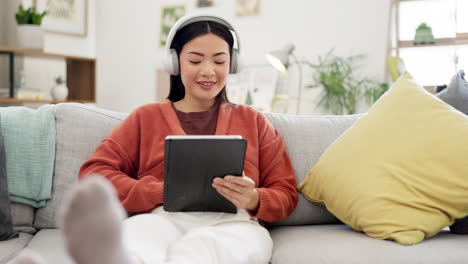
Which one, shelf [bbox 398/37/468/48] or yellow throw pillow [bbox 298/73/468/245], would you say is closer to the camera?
yellow throw pillow [bbox 298/73/468/245]

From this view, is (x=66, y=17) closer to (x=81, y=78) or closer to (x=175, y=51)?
(x=81, y=78)

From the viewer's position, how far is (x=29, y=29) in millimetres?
4367

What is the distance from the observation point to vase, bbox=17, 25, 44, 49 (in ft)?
14.3

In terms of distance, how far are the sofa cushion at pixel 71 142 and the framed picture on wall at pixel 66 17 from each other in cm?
361

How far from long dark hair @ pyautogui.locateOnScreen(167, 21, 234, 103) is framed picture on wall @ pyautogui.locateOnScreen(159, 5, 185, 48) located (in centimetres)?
327

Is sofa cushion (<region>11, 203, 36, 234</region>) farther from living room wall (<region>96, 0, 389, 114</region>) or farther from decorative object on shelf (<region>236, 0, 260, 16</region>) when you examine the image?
decorative object on shelf (<region>236, 0, 260, 16</region>)

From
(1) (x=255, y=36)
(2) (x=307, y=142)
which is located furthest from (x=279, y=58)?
(2) (x=307, y=142)

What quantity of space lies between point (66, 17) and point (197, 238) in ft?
14.9

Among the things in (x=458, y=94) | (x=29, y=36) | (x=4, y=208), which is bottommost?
(x=4, y=208)

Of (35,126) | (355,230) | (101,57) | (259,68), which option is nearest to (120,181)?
(35,126)

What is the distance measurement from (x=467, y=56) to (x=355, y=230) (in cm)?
272

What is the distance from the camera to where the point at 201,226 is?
52.5 inches

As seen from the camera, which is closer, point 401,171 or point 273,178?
point 401,171

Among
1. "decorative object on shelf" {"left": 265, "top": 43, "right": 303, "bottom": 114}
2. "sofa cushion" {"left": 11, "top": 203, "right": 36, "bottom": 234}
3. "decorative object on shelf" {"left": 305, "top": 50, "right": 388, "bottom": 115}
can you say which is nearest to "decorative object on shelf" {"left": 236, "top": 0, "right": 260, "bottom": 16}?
"decorative object on shelf" {"left": 265, "top": 43, "right": 303, "bottom": 114}
